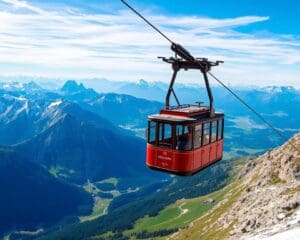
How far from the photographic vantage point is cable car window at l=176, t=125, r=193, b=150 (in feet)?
123

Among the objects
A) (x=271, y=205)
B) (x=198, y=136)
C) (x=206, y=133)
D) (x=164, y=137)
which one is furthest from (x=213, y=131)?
(x=271, y=205)

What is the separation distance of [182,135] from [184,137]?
1.59 ft

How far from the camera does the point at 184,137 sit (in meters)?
39.2

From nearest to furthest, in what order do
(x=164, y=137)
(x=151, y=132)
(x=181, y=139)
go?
(x=181, y=139), (x=151, y=132), (x=164, y=137)

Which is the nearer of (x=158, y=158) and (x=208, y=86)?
(x=208, y=86)

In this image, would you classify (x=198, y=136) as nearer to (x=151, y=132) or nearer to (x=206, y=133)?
(x=206, y=133)

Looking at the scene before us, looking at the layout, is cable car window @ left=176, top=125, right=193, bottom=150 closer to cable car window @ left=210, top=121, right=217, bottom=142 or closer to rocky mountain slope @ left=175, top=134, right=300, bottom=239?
cable car window @ left=210, top=121, right=217, bottom=142

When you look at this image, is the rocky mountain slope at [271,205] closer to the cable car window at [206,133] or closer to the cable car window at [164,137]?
the cable car window at [206,133]

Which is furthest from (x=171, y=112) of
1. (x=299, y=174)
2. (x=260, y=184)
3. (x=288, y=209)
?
(x=260, y=184)

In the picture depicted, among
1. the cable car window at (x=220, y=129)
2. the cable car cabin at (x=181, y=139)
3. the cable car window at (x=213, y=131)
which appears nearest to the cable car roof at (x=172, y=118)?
the cable car cabin at (x=181, y=139)

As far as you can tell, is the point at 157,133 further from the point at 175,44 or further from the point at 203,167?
the point at 175,44

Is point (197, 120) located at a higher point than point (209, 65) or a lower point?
lower

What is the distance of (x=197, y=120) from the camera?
1469 inches

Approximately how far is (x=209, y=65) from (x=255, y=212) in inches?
4013
